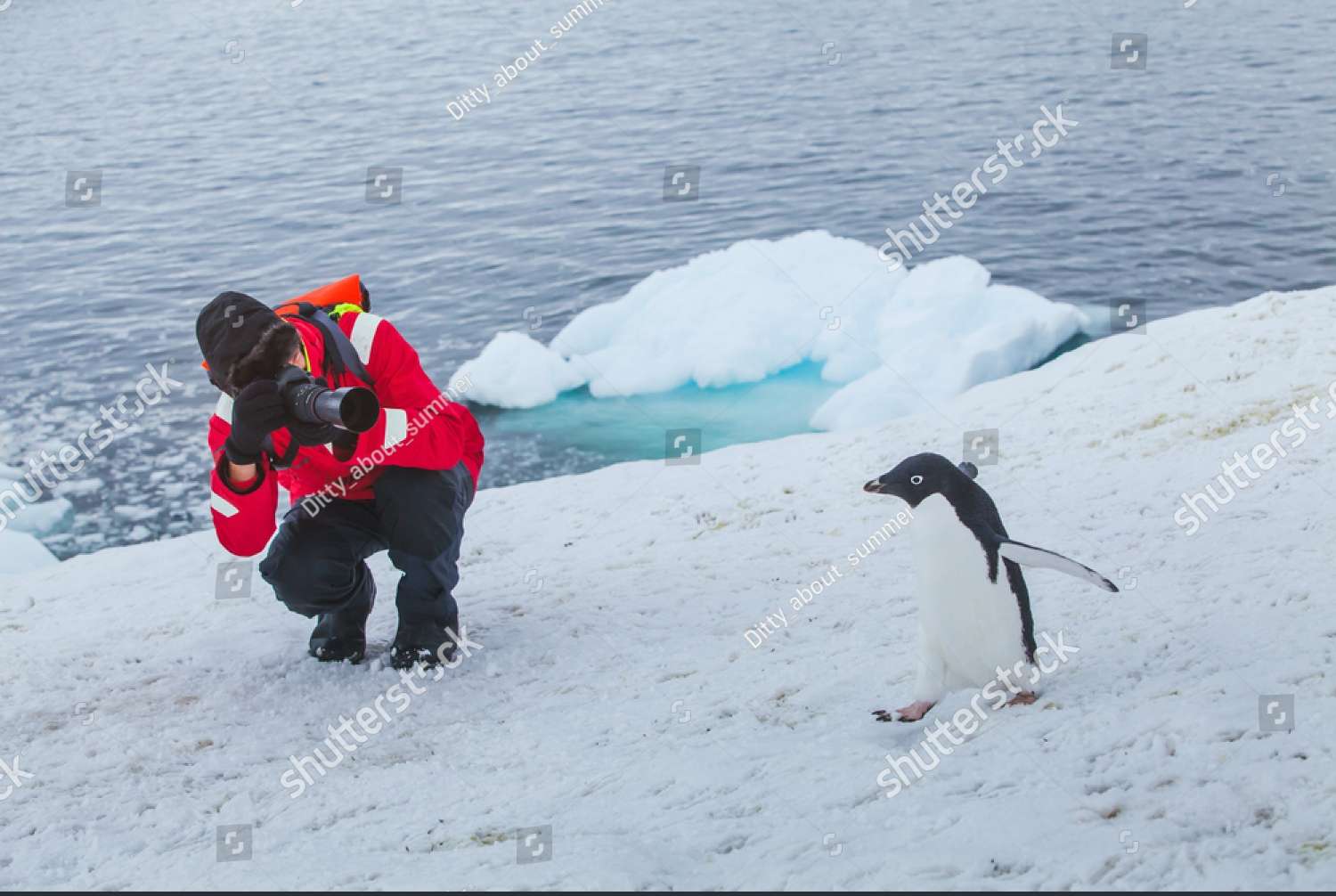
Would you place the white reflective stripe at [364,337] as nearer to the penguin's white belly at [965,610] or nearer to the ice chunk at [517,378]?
the penguin's white belly at [965,610]

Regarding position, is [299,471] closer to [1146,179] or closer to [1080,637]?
[1080,637]

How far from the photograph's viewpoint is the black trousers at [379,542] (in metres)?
3.45

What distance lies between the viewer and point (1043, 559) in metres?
3.00

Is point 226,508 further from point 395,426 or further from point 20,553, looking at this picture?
point 20,553

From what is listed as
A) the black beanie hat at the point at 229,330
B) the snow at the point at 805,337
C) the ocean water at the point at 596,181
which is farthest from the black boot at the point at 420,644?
the snow at the point at 805,337

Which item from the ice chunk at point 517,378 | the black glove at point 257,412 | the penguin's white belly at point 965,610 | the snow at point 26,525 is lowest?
the snow at point 26,525

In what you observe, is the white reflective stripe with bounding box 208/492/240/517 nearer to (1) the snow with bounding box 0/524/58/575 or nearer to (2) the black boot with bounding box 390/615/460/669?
(2) the black boot with bounding box 390/615/460/669

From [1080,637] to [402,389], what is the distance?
80.6 inches

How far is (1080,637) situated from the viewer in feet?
10.8

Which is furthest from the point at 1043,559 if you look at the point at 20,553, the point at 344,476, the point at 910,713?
the point at 20,553

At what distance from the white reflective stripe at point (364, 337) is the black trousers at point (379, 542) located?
344 millimetres

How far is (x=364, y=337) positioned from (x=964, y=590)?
1807 millimetres

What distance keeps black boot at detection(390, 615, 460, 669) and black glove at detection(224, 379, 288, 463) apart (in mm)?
847

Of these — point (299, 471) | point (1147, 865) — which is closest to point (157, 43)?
point (299, 471)
